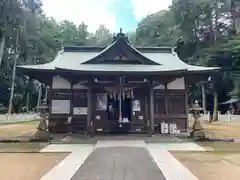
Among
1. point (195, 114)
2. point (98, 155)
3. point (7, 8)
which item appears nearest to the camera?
point (98, 155)

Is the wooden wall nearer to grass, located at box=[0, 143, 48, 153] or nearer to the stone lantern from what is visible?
the stone lantern

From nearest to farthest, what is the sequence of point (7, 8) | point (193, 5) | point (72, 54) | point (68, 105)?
point (68, 105)
point (72, 54)
point (7, 8)
point (193, 5)

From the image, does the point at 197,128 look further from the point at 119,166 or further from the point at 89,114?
the point at 119,166

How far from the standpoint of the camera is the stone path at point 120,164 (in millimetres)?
6453

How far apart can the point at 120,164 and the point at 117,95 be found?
24.3 feet

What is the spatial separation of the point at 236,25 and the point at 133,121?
18.6 metres

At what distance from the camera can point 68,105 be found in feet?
50.9

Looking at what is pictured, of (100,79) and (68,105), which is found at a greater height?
(100,79)

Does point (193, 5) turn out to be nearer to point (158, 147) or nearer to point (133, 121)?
point (133, 121)

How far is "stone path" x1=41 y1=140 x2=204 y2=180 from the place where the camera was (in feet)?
21.2

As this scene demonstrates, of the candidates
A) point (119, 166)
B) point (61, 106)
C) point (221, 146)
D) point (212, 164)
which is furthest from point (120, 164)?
A: point (61, 106)

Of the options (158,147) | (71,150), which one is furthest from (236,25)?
(71,150)

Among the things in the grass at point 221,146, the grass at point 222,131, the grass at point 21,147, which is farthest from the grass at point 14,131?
the grass at point 222,131

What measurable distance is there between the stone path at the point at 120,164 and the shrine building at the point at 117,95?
3853 millimetres
